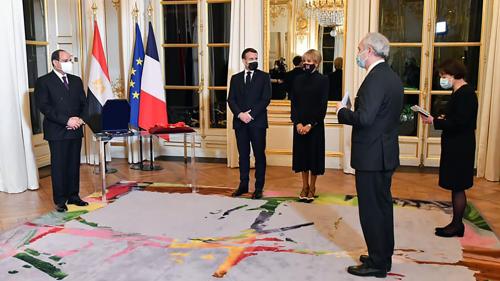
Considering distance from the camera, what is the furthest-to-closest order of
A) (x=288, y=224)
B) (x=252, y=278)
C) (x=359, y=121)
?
1. (x=288, y=224)
2. (x=252, y=278)
3. (x=359, y=121)

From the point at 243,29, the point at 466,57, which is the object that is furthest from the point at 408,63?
the point at 243,29

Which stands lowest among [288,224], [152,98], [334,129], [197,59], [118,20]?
[288,224]

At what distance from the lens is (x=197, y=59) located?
297 inches

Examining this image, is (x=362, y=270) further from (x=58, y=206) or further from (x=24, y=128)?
(x=24, y=128)

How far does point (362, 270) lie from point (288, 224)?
1.15 metres

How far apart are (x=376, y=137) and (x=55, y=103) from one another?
3.08 m

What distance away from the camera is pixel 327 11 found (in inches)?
267

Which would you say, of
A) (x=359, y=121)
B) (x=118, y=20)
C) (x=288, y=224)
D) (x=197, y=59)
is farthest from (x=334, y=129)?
(x=359, y=121)

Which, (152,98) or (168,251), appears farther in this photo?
(152,98)

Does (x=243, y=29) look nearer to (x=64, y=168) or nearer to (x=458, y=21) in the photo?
(x=458, y=21)

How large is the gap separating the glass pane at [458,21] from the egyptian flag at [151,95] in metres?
3.83

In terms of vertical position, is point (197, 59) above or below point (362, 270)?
above

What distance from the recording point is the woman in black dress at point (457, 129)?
383cm

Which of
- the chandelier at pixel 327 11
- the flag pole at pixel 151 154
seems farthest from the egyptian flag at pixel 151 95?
the chandelier at pixel 327 11
